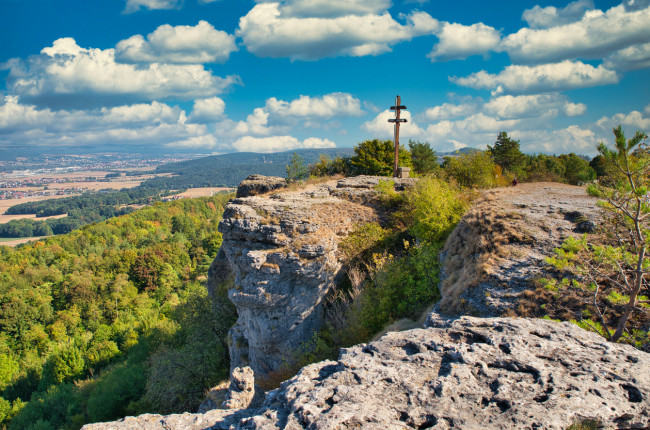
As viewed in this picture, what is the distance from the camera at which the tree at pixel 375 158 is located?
30672mm

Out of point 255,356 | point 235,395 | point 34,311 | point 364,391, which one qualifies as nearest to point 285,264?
point 255,356

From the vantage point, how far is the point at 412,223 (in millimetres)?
19641

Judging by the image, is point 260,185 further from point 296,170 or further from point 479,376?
point 479,376

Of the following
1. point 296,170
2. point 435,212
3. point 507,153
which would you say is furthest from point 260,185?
point 507,153

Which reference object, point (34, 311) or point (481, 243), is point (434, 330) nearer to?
point (481, 243)

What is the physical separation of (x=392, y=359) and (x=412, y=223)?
47.4ft

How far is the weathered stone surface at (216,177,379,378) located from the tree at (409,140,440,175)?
85.3 feet

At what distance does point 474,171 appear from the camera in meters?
23.8

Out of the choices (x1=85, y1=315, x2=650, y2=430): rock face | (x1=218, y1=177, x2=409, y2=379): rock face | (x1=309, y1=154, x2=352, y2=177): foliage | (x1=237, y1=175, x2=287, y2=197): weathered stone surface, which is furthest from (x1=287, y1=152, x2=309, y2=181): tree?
(x1=85, y1=315, x2=650, y2=430): rock face

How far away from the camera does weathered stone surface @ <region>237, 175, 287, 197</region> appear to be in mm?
26703

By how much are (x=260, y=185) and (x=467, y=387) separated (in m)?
24.1

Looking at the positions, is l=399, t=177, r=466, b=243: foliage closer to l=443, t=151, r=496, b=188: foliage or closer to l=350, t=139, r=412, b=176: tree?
l=443, t=151, r=496, b=188: foliage

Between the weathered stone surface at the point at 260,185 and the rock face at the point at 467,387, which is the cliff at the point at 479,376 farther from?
the weathered stone surface at the point at 260,185

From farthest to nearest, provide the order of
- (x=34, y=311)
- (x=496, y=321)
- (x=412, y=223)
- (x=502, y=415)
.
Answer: (x=34, y=311) → (x=412, y=223) → (x=496, y=321) → (x=502, y=415)
